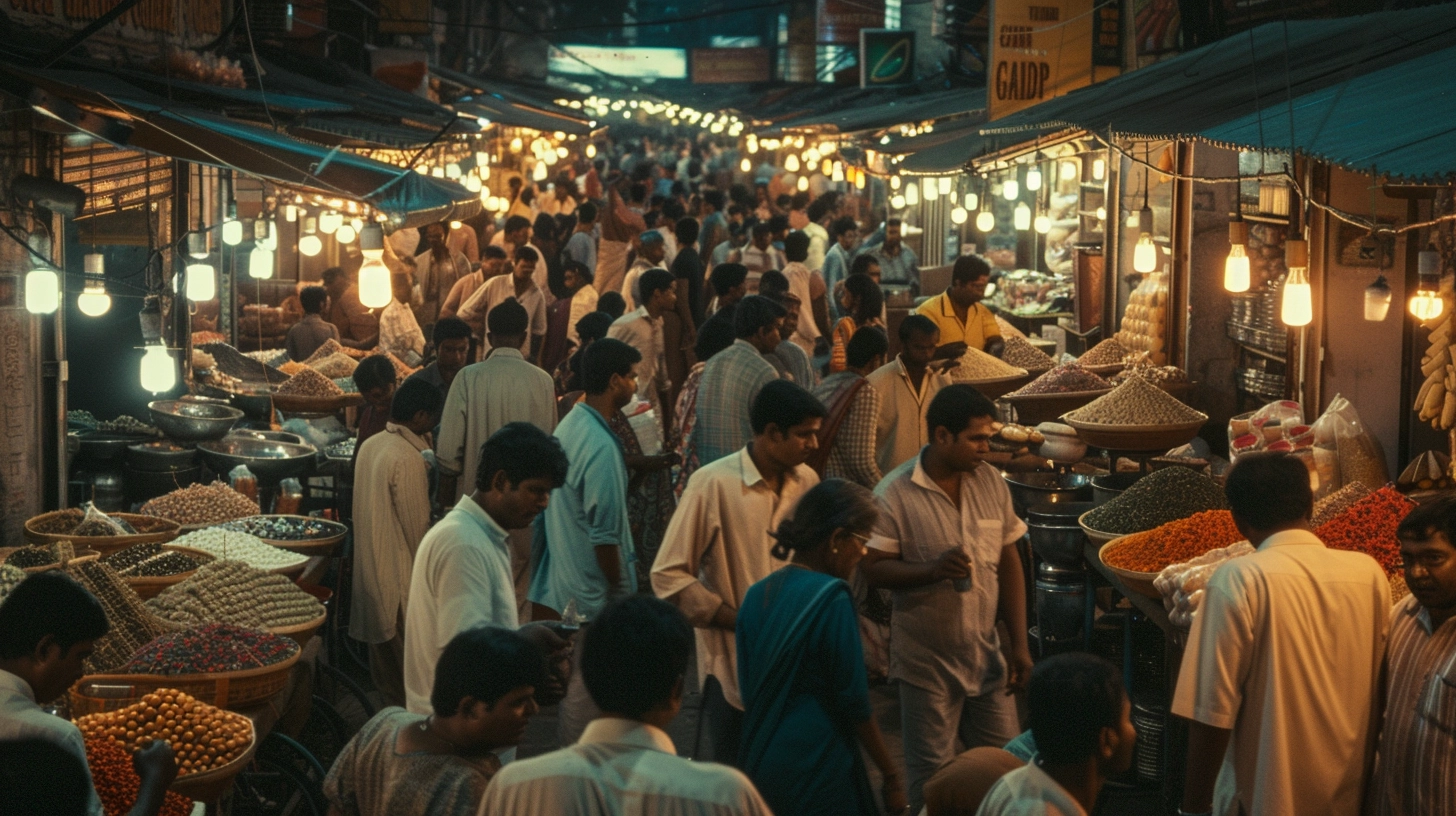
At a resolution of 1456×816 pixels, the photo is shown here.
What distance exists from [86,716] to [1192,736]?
3.41m

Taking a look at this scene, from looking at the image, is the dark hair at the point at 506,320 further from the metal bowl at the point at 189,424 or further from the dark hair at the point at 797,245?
the dark hair at the point at 797,245

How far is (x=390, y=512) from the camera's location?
726cm

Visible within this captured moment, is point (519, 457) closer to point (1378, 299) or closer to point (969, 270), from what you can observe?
point (1378, 299)

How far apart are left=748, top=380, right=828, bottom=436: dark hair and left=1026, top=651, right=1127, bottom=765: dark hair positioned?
2.08m

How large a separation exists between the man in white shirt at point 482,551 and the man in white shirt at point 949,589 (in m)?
1.46

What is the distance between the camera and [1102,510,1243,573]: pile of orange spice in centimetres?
647

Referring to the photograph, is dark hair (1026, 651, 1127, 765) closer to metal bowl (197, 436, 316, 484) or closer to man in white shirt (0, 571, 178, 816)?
man in white shirt (0, 571, 178, 816)

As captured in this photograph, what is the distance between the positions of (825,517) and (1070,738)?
1.22m

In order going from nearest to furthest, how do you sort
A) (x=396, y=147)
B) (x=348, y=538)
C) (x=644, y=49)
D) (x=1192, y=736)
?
(x=1192, y=736)
(x=348, y=538)
(x=396, y=147)
(x=644, y=49)

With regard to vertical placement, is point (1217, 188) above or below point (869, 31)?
below

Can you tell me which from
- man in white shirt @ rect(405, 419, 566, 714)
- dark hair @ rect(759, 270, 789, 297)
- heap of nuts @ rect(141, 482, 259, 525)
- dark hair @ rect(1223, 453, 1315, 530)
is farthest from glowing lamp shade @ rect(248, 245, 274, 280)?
dark hair @ rect(1223, 453, 1315, 530)

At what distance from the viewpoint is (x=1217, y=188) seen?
11.9 meters

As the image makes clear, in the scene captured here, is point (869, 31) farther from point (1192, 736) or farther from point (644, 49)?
point (644, 49)

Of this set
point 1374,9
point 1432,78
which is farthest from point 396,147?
point 1432,78
